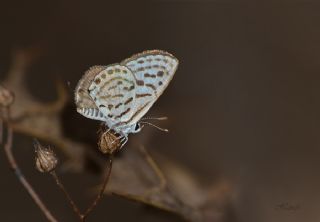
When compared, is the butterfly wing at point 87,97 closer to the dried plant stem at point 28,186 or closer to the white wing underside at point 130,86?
the white wing underside at point 130,86

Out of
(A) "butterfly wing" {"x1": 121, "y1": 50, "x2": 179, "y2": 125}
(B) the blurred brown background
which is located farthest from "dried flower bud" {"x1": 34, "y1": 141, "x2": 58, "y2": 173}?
(B) the blurred brown background

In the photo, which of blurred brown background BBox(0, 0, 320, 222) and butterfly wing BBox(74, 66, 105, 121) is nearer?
butterfly wing BBox(74, 66, 105, 121)

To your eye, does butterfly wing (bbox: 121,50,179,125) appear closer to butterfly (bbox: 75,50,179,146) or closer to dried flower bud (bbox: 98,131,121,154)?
butterfly (bbox: 75,50,179,146)

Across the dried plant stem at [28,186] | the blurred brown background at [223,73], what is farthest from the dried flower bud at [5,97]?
the blurred brown background at [223,73]

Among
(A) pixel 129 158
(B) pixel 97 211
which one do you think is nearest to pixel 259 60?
(A) pixel 129 158

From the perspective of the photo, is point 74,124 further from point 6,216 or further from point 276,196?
point 276,196

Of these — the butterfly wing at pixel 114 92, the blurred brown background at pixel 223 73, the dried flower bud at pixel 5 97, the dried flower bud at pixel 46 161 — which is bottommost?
the blurred brown background at pixel 223 73
